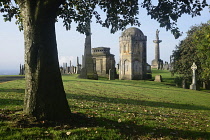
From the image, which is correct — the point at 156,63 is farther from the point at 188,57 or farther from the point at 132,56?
the point at 188,57

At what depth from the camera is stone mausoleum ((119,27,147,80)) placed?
4359 cm

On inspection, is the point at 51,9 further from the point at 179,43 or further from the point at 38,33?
the point at 179,43

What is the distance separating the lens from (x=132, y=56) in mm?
43656

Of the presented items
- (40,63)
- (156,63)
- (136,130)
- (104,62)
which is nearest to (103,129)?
(136,130)

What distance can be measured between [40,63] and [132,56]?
38.8 metres

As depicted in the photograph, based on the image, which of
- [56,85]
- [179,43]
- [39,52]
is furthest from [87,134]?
[179,43]

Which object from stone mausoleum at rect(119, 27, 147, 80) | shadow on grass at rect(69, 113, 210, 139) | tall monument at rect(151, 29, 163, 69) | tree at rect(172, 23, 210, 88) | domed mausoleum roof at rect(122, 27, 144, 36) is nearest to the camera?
shadow on grass at rect(69, 113, 210, 139)

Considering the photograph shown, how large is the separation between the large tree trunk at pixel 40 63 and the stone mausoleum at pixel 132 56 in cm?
3787

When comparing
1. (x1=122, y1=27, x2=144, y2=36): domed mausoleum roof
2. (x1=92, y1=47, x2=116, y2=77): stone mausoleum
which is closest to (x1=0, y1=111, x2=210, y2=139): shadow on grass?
(x1=122, y1=27, x2=144, y2=36): domed mausoleum roof

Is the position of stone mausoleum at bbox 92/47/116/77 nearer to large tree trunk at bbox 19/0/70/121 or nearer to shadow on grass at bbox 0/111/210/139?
shadow on grass at bbox 0/111/210/139

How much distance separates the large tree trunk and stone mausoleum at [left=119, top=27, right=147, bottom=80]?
1491 inches

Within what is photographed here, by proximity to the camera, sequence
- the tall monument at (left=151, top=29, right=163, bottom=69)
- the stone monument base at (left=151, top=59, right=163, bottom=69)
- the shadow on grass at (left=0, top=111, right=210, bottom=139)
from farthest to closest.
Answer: the tall monument at (left=151, top=29, right=163, bottom=69)
the stone monument base at (left=151, top=59, right=163, bottom=69)
the shadow on grass at (left=0, top=111, right=210, bottom=139)

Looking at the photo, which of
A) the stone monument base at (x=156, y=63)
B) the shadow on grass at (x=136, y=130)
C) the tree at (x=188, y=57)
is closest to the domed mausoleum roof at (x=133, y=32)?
the tree at (x=188, y=57)

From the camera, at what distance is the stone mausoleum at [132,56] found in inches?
1716
